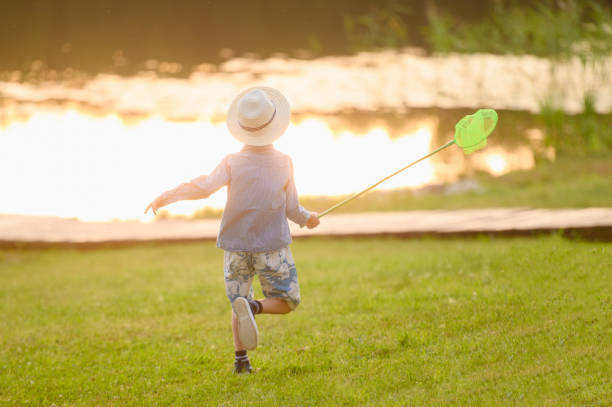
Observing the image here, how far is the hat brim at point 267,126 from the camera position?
183 inches

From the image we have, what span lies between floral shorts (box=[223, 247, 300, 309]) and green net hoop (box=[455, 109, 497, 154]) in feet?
4.50

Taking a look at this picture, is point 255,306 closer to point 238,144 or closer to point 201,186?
point 201,186

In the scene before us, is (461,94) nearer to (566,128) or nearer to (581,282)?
(566,128)

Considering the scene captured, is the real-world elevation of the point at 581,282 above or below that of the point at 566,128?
below

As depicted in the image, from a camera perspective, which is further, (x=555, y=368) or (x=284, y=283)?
(x=284, y=283)

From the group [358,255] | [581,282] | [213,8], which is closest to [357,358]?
[581,282]

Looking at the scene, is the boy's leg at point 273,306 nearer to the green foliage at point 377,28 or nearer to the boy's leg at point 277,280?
the boy's leg at point 277,280

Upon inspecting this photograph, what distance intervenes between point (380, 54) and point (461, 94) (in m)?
4.42

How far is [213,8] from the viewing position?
26188 millimetres

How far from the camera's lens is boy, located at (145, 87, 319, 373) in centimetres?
462

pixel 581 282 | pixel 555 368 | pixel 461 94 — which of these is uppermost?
pixel 461 94

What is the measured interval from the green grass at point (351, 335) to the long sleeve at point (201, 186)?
1.22 metres

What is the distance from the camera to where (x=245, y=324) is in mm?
4488

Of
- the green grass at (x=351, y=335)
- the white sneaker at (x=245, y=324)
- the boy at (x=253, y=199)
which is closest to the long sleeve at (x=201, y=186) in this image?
the boy at (x=253, y=199)
